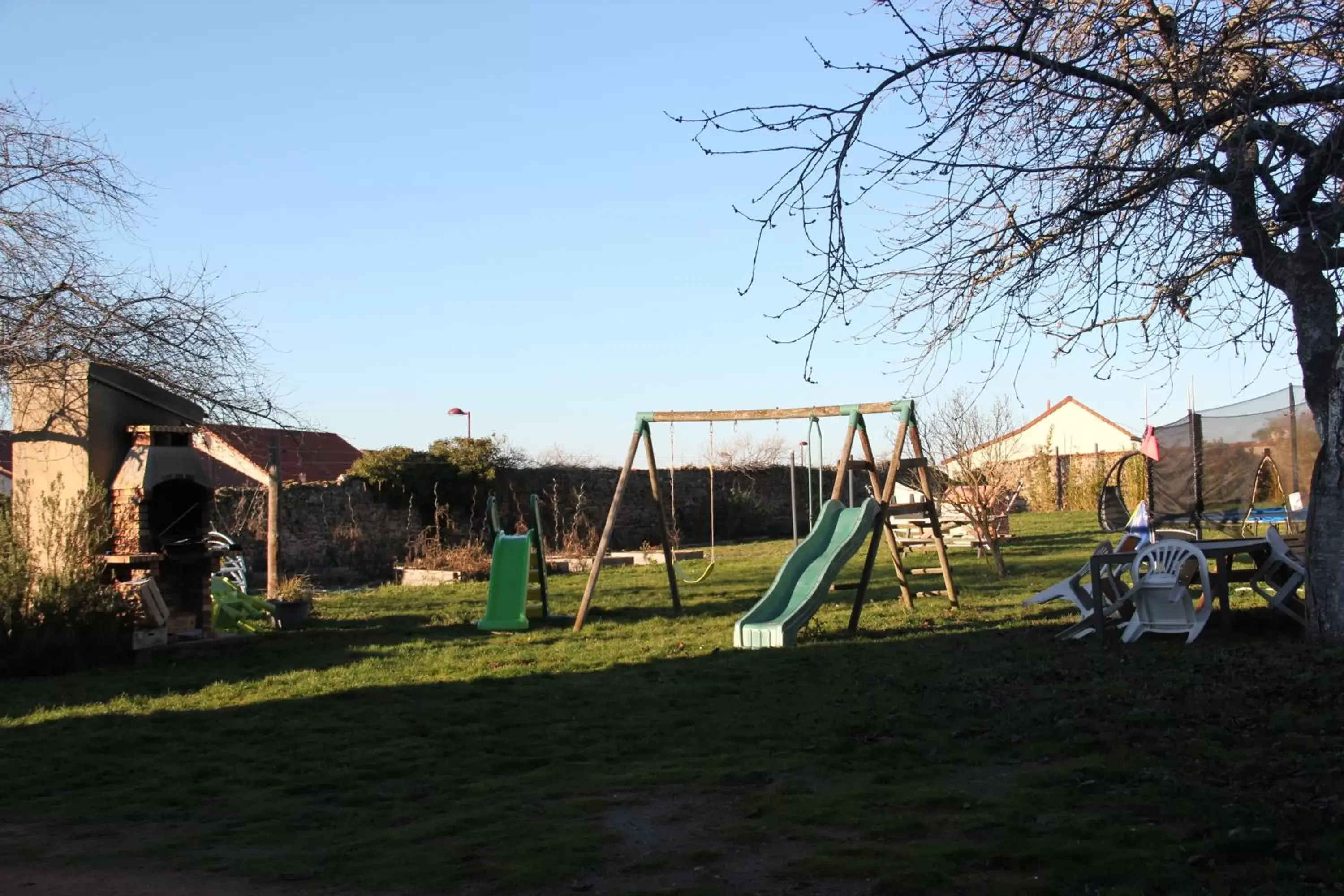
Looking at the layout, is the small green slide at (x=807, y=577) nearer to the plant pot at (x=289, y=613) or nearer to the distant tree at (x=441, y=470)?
the plant pot at (x=289, y=613)

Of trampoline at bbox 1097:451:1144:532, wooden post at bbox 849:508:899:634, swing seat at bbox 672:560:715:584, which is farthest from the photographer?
trampoline at bbox 1097:451:1144:532

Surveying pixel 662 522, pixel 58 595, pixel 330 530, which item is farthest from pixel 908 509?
pixel 330 530

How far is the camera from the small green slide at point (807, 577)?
994 centimetres

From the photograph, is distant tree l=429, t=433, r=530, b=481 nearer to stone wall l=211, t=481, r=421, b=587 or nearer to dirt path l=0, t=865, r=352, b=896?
stone wall l=211, t=481, r=421, b=587

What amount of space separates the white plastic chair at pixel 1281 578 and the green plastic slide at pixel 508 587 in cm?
660

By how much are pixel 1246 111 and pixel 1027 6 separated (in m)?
1.16

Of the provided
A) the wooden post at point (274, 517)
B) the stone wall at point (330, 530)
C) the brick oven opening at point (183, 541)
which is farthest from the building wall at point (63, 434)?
the stone wall at point (330, 530)

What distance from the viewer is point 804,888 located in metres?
3.91

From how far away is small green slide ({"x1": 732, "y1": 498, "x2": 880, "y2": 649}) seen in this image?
9.94 m

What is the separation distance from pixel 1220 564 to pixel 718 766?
4.58 m

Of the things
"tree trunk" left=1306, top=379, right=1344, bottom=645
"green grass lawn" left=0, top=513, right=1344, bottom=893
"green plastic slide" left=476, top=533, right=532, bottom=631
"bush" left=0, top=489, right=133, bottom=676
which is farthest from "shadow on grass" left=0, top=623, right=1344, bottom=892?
"green plastic slide" left=476, top=533, right=532, bottom=631

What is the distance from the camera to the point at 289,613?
12.6m

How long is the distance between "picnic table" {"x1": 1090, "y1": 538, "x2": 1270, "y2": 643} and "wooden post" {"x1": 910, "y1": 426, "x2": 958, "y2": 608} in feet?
8.47

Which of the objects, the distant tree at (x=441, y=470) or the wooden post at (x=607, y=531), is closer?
the wooden post at (x=607, y=531)
